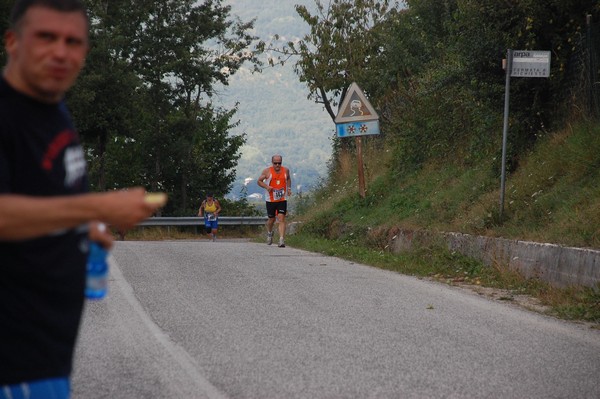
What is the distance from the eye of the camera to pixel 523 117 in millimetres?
17828

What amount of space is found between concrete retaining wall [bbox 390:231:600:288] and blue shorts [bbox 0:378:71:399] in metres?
8.78

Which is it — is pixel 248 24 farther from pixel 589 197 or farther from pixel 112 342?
pixel 112 342

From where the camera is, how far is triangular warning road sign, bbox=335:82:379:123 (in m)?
21.8

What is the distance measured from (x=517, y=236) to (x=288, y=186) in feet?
29.3

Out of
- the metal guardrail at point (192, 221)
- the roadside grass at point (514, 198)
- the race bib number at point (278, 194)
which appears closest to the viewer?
the roadside grass at point (514, 198)

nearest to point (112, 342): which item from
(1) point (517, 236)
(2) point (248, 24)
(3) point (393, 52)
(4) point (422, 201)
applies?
(1) point (517, 236)

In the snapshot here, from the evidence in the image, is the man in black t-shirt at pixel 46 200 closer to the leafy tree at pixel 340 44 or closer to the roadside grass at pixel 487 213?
the roadside grass at pixel 487 213

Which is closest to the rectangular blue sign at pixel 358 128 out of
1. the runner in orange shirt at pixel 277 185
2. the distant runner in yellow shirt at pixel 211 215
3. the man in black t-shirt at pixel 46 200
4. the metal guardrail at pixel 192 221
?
the runner in orange shirt at pixel 277 185

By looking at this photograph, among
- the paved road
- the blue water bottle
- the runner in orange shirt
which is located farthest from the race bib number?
the blue water bottle

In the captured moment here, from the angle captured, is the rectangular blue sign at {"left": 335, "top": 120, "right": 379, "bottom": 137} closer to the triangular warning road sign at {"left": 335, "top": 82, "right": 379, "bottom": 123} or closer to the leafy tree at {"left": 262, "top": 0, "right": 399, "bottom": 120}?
the triangular warning road sign at {"left": 335, "top": 82, "right": 379, "bottom": 123}

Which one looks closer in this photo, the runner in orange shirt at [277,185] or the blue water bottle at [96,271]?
the blue water bottle at [96,271]

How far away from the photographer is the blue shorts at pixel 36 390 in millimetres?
2736

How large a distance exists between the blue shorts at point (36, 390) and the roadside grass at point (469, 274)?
7522 mm

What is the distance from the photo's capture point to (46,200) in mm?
2594
